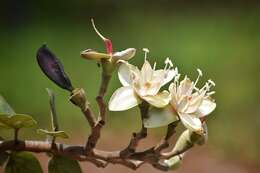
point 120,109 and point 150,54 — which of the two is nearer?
point 120,109

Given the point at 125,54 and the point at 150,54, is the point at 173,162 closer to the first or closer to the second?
the point at 125,54

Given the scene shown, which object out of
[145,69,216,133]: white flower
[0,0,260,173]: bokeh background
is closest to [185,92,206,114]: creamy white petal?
[145,69,216,133]: white flower

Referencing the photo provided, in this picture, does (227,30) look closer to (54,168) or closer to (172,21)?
(172,21)

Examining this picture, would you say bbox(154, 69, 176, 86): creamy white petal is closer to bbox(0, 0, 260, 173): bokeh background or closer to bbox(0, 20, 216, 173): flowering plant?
bbox(0, 20, 216, 173): flowering plant

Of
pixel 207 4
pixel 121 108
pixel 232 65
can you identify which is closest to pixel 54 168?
pixel 121 108

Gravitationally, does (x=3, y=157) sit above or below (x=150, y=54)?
above

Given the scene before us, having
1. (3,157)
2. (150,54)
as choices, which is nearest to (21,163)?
(3,157)
